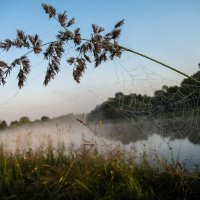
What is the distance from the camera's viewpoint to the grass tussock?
4590 millimetres

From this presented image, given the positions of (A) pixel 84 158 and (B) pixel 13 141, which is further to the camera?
(B) pixel 13 141

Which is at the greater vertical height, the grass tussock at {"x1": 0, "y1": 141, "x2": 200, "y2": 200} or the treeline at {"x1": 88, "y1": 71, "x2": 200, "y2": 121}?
the treeline at {"x1": 88, "y1": 71, "x2": 200, "y2": 121}

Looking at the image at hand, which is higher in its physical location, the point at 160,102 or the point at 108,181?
the point at 160,102

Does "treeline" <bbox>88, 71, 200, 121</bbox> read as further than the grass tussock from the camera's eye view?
Yes

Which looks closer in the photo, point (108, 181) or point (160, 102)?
point (108, 181)

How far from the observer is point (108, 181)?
5.20 metres

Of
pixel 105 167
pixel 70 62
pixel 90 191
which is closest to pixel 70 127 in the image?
pixel 105 167

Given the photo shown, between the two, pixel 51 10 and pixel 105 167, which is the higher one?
pixel 51 10

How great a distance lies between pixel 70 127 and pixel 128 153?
1.89 m

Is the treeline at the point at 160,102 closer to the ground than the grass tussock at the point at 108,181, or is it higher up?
higher up

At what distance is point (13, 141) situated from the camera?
8953mm

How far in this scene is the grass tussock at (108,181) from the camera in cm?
459

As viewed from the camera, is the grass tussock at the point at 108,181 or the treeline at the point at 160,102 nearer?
the grass tussock at the point at 108,181

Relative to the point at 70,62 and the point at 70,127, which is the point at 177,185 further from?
the point at 70,127
